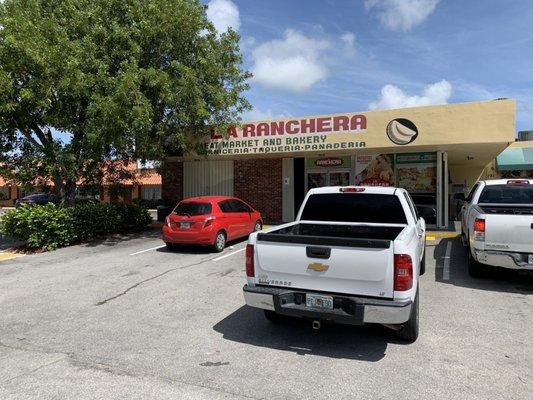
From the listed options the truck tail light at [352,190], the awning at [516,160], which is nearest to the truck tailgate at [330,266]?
the truck tail light at [352,190]

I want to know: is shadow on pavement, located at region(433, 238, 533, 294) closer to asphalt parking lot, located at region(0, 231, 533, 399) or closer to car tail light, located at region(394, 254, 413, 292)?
asphalt parking lot, located at region(0, 231, 533, 399)

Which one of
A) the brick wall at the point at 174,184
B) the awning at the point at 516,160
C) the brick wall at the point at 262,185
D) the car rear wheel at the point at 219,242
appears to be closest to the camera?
the car rear wheel at the point at 219,242

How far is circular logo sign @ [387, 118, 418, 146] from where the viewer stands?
14.3 m

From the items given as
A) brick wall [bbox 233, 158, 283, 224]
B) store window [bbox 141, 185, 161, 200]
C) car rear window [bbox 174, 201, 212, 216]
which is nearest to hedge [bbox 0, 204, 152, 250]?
car rear window [bbox 174, 201, 212, 216]

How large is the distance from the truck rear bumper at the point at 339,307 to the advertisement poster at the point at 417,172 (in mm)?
12850

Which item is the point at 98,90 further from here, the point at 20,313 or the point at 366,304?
the point at 366,304

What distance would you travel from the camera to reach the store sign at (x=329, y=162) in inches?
695

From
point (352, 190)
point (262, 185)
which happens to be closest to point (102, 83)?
point (262, 185)

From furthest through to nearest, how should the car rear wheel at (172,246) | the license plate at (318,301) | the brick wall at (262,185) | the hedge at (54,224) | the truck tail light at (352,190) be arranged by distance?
the brick wall at (262,185) < the hedge at (54,224) < the car rear wheel at (172,246) < the truck tail light at (352,190) < the license plate at (318,301)

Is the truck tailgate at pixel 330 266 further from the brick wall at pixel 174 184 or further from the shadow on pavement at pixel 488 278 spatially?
the brick wall at pixel 174 184

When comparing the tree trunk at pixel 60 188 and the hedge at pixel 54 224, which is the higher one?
the tree trunk at pixel 60 188

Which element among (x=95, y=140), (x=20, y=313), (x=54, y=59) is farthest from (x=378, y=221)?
(x=54, y=59)

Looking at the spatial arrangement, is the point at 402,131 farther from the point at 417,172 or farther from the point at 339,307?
the point at 339,307

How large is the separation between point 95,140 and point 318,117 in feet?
25.3
